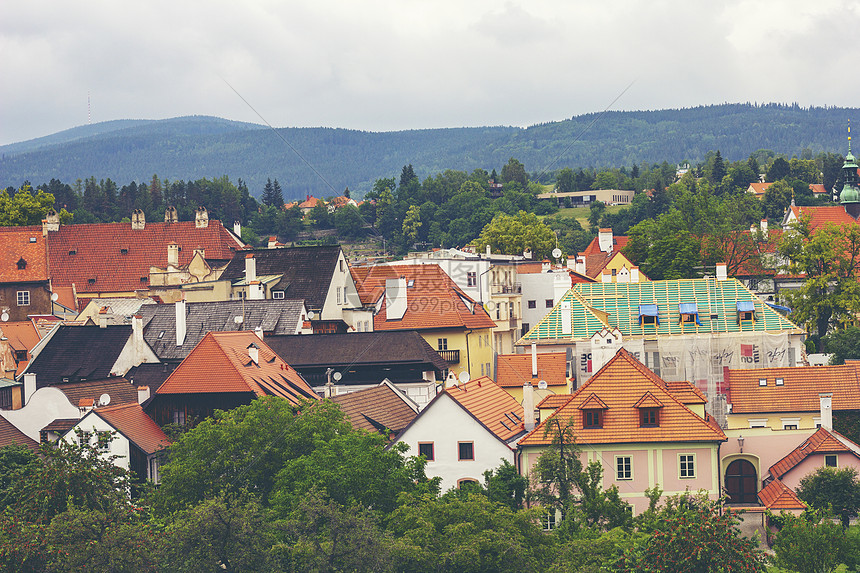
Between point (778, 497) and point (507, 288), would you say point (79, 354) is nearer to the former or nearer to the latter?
point (507, 288)

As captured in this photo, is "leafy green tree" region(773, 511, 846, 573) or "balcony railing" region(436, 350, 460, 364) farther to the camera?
"balcony railing" region(436, 350, 460, 364)

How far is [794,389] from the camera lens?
60.9m

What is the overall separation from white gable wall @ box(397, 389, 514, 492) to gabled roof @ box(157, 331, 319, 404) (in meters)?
6.25

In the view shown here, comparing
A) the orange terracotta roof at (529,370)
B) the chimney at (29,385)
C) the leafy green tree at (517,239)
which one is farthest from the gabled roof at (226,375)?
the leafy green tree at (517,239)

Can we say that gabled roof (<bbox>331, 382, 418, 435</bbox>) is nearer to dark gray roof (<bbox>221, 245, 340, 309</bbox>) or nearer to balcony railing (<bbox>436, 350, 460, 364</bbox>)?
balcony railing (<bbox>436, 350, 460, 364</bbox>)

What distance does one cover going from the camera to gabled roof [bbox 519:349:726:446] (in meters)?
48.2

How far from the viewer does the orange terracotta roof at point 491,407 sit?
49.4 m

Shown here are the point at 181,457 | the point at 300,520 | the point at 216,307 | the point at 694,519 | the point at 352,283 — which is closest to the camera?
the point at 694,519

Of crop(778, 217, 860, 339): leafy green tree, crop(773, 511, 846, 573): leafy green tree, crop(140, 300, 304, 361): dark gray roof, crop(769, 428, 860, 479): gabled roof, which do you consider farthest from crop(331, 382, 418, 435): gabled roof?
crop(778, 217, 860, 339): leafy green tree

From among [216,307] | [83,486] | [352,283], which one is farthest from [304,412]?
[352,283]

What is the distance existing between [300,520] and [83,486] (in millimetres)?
7316

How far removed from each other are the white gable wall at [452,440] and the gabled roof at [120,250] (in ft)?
199

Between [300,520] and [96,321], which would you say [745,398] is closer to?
[300,520]

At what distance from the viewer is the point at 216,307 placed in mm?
73438
